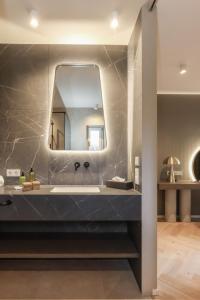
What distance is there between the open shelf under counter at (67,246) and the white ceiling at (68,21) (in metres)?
Answer: 2.36

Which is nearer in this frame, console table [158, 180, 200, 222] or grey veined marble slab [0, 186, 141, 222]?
grey veined marble slab [0, 186, 141, 222]

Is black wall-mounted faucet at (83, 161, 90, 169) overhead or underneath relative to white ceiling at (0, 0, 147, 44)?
underneath

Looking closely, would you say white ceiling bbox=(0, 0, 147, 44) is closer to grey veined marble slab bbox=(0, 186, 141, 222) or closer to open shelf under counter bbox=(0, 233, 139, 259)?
grey veined marble slab bbox=(0, 186, 141, 222)

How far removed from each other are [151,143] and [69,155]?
1169mm

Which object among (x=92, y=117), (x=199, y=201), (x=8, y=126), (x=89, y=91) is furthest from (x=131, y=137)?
(x=199, y=201)

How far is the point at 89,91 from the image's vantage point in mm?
3109

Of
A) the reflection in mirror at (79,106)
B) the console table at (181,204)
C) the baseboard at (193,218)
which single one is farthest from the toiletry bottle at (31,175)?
the baseboard at (193,218)

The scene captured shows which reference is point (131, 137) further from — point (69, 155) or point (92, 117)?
point (69, 155)

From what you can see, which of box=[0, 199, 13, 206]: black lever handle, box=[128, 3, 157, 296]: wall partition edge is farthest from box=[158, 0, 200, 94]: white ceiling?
box=[0, 199, 13, 206]: black lever handle

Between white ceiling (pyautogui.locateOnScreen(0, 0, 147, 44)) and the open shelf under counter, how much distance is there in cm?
236

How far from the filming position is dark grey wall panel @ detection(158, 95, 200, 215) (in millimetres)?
5035

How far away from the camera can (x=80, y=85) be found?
311 cm

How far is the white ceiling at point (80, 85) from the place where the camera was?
10.2 feet

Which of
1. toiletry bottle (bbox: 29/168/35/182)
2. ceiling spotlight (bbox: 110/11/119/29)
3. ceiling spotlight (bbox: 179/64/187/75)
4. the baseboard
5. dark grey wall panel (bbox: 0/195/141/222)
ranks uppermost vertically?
ceiling spotlight (bbox: 110/11/119/29)
